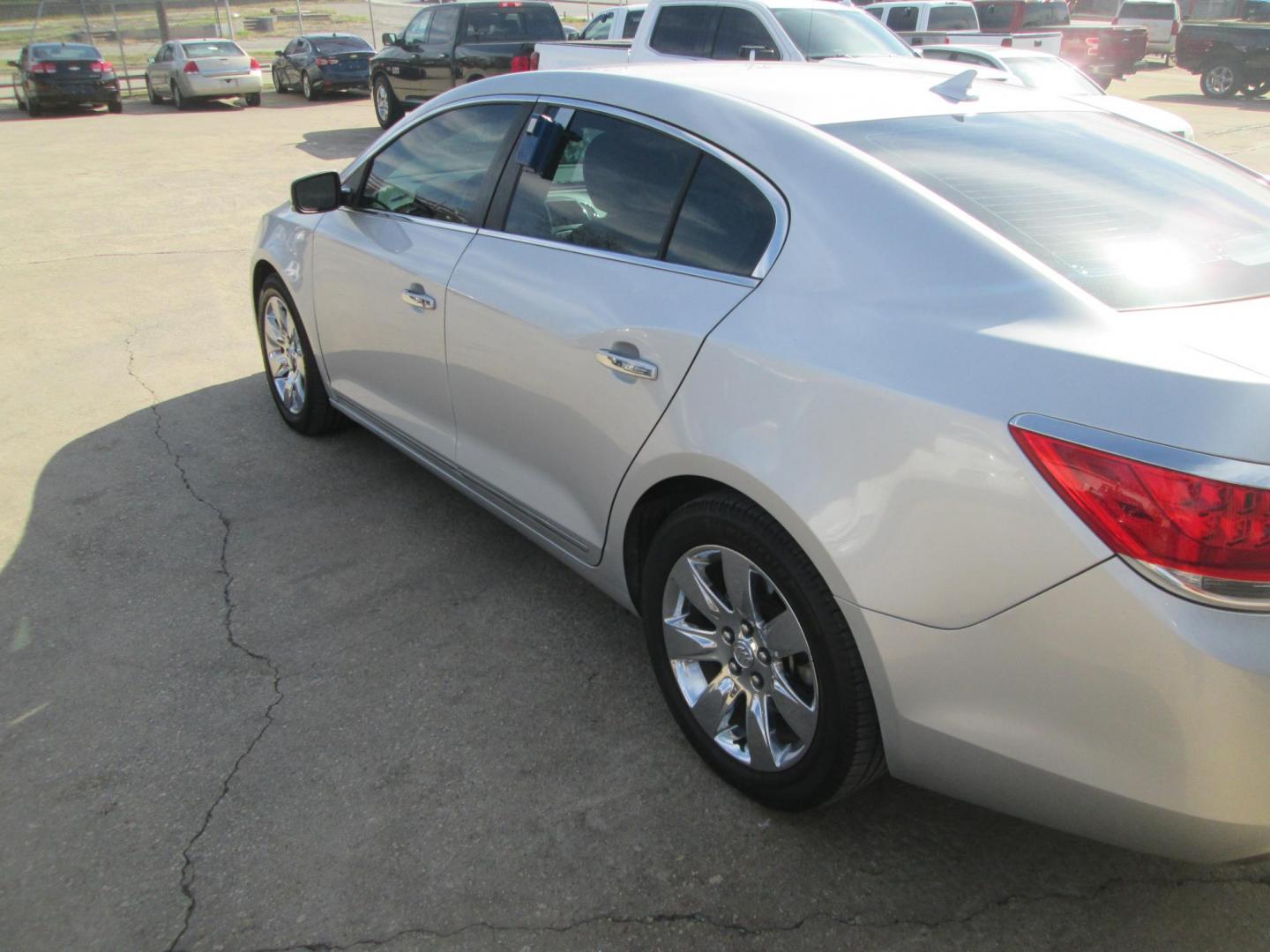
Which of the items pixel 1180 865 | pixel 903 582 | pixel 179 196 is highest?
pixel 903 582

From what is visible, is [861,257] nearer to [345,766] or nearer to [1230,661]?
[1230,661]

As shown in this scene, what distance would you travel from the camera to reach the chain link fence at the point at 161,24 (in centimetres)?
2847

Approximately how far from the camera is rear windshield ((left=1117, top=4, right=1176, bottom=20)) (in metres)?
29.5

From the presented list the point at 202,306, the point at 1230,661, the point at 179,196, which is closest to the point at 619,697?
the point at 1230,661

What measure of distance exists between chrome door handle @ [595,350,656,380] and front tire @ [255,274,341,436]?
2.29 meters

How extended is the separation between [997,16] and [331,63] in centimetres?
1323

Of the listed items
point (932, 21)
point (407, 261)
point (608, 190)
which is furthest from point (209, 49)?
point (608, 190)

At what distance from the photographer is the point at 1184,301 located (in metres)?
2.06

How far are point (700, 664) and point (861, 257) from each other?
1155mm

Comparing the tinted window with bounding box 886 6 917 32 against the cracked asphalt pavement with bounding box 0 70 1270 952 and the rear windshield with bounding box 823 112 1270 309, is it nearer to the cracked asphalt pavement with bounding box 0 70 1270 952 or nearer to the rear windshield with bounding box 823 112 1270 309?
the cracked asphalt pavement with bounding box 0 70 1270 952

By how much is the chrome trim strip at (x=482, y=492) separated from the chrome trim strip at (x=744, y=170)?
970 mm

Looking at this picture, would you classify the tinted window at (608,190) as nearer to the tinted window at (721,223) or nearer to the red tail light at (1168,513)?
the tinted window at (721,223)

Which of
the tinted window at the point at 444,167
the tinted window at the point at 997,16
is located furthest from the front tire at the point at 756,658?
the tinted window at the point at 997,16

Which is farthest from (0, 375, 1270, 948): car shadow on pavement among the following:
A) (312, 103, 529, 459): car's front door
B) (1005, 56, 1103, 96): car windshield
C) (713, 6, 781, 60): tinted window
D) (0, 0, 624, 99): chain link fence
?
(0, 0, 624, 99): chain link fence
